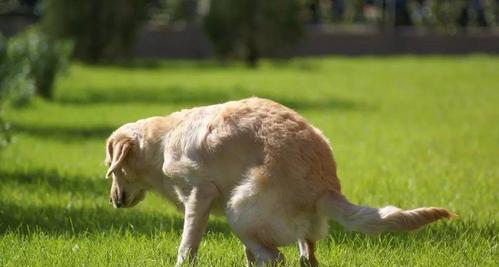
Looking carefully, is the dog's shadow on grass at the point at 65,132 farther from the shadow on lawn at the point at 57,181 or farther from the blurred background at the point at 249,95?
the shadow on lawn at the point at 57,181

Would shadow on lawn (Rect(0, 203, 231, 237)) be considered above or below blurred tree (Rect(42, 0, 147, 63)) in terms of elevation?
above

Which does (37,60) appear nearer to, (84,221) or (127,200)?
(84,221)

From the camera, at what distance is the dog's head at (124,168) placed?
6.38m

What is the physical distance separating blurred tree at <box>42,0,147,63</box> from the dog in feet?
83.2

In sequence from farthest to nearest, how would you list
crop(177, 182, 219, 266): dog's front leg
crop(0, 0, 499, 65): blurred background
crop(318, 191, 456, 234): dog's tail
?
crop(0, 0, 499, 65): blurred background < crop(177, 182, 219, 266): dog's front leg < crop(318, 191, 456, 234): dog's tail

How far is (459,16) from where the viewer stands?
140 ft

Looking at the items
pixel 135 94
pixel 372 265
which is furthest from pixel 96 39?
pixel 372 265

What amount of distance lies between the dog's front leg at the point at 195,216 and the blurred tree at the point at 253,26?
26724mm

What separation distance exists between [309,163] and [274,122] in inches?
12.0

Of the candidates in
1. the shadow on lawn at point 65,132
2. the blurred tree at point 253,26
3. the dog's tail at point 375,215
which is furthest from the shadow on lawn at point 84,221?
the blurred tree at point 253,26

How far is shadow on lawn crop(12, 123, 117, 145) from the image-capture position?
1486 centimetres

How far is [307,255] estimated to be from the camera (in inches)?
237

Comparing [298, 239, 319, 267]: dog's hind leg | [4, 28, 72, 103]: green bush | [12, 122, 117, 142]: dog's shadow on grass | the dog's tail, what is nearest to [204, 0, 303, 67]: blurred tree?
[4, 28, 72, 103]: green bush

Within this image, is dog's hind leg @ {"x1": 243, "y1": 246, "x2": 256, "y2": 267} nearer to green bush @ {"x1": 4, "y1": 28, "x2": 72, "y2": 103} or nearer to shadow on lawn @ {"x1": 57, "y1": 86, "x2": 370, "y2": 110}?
green bush @ {"x1": 4, "y1": 28, "x2": 72, "y2": 103}
